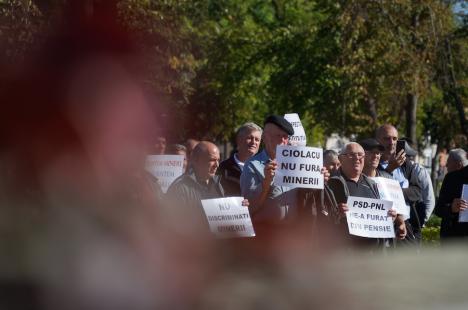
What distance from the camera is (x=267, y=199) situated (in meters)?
7.18

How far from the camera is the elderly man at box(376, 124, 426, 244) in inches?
380

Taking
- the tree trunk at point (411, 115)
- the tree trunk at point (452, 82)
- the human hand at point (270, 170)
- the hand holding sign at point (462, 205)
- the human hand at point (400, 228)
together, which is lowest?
the human hand at point (400, 228)

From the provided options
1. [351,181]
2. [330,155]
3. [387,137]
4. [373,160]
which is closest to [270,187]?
[351,181]

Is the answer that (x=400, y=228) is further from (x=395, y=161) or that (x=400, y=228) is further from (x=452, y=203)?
(x=452, y=203)

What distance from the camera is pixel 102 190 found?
2391 mm

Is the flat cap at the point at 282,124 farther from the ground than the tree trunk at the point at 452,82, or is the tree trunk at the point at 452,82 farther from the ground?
the tree trunk at the point at 452,82

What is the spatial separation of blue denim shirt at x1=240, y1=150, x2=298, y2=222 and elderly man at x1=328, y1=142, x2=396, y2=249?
1131mm

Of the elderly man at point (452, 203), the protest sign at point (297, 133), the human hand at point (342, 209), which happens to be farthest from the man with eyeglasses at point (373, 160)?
the elderly man at point (452, 203)

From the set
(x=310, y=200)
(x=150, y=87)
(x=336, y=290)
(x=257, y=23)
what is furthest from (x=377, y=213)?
(x=257, y=23)

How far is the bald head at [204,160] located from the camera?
287 inches

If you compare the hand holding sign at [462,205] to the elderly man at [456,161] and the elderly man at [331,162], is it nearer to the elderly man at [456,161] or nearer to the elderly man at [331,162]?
the elderly man at [331,162]

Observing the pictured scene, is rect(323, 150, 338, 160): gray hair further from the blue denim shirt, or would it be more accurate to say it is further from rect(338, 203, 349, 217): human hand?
the blue denim shirt

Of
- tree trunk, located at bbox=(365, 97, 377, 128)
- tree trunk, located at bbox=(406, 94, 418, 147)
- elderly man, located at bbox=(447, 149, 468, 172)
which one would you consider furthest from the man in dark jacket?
tree trunk, located at bbox=(365, 97, 377, 128)

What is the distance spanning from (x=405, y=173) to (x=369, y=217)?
2.17 meters
